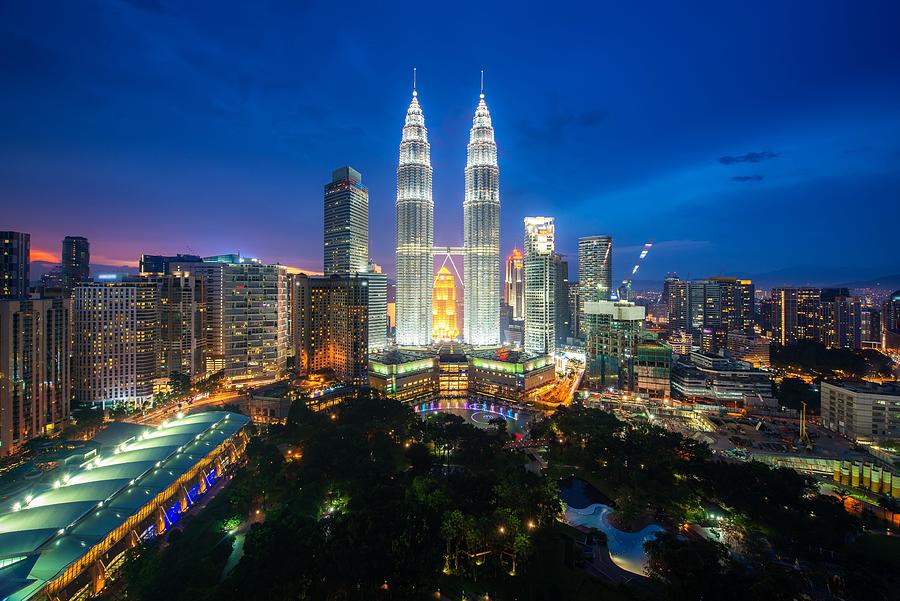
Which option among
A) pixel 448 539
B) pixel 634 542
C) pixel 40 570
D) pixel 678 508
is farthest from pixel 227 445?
pixel 678 508

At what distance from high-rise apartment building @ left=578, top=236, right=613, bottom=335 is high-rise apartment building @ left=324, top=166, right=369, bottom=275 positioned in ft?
169

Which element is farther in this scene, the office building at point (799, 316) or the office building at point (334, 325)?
the office building at point (799, 316)

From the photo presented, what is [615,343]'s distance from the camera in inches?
2191

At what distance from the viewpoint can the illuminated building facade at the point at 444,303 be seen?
90.5 m

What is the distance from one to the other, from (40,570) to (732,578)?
28.8 meters

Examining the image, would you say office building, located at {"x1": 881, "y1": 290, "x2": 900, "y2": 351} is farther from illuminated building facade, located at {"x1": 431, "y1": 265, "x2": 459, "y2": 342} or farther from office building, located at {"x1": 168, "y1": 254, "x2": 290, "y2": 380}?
office building, located at {"x1": 168, "y1": 254, "x2": 290, "y2": 380}

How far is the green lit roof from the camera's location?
683 inches

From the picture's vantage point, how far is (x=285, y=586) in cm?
1639

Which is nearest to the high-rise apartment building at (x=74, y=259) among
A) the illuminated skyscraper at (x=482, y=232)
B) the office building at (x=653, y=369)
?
the illuminated skyscraper at (x=482, y=232)

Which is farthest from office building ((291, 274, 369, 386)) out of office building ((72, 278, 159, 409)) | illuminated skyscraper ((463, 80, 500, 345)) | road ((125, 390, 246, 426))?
illuminated skyscraper ((463, 80, 500, 345))

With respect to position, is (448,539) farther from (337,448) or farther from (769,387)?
(769,387)

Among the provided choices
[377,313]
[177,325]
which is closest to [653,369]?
[377,313]

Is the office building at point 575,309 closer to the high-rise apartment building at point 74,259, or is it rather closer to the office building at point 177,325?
the office building at point 177,325

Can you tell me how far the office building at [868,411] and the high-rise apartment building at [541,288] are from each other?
37238 mm
